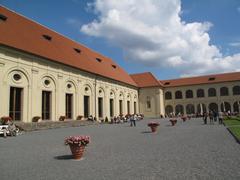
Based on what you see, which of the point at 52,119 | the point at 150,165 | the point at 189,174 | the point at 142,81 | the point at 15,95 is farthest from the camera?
the point at 142,81

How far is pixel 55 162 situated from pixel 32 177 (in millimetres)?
1999

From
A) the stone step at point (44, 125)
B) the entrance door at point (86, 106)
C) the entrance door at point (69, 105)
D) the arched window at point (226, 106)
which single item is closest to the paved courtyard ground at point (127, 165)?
the stone step at point (44, 125)

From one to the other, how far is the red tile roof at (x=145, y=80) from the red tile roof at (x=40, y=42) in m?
19.8

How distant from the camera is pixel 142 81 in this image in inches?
2509

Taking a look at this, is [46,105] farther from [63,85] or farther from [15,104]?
[15,104]

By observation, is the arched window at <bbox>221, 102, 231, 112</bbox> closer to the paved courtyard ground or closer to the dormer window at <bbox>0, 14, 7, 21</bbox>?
the dormer window at <bbox>0, 14, 7, 21</bbox>

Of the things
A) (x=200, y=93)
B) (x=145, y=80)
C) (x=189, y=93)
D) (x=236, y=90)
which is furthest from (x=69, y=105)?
(x=236, y=90)

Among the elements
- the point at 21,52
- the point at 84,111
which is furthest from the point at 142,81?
the point at 21,52

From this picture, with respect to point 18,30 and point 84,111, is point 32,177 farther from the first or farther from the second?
point 84,111

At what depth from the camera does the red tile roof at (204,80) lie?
200 feet

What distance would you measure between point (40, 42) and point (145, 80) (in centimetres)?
3631

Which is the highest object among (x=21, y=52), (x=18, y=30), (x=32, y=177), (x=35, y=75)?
(x=18, y=30)

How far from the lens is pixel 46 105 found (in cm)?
3041

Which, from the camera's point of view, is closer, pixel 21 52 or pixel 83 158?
pixel 83 158
